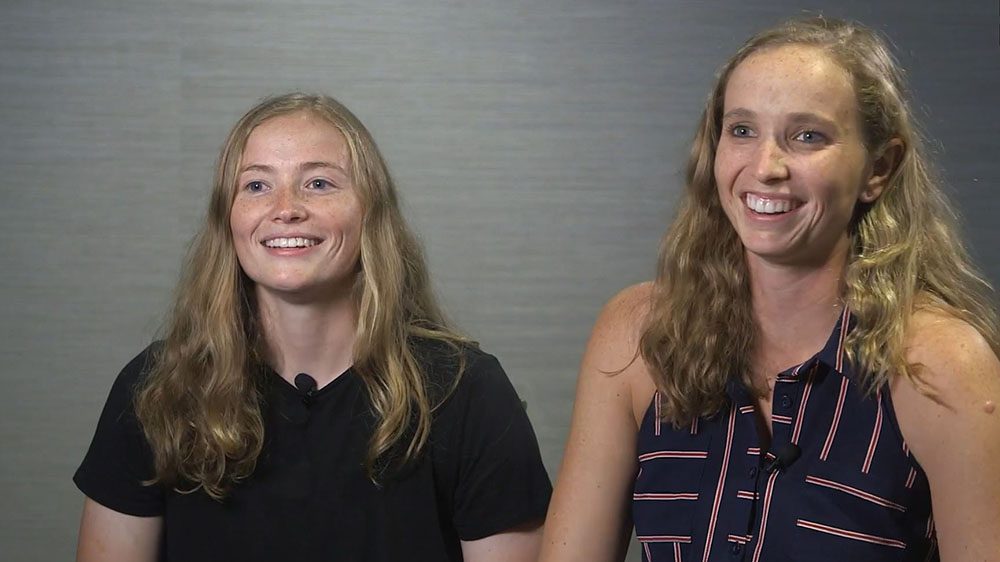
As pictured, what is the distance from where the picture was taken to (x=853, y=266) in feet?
5.64

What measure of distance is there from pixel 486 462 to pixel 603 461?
262 mm

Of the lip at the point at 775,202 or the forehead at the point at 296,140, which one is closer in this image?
the lip at the point at 775,202

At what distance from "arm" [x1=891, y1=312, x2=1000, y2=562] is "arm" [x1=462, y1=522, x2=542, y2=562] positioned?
2.10 feet

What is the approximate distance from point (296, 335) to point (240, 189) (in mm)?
247

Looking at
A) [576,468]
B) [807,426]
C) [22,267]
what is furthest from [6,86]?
[807,426]

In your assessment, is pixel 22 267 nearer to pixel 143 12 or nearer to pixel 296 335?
pixel 143 12

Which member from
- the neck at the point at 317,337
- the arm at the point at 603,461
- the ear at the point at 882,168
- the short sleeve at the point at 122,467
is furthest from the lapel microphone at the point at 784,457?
the short sleeve at the point at 122,467

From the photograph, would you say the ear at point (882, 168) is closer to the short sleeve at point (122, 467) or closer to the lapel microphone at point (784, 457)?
the lapel microphone at point (784, 457)

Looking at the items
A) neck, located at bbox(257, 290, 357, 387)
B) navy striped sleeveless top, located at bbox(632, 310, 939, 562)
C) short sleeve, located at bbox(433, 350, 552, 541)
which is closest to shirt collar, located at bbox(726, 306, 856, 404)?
navy striped sleeveless top, located at bbox(632, 310, 939, 562)

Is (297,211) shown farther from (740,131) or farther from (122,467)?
(740,131)

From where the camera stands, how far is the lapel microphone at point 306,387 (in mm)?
2074

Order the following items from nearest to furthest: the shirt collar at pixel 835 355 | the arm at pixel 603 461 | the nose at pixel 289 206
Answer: the shirt collar at pixel 835 355
the arm at pixel 603 461
the nose at pixel 289 206

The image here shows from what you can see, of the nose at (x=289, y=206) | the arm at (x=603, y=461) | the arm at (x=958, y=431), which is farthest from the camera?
the nose at (x=289, y=206)

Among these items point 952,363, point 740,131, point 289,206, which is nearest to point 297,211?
point 289,206
